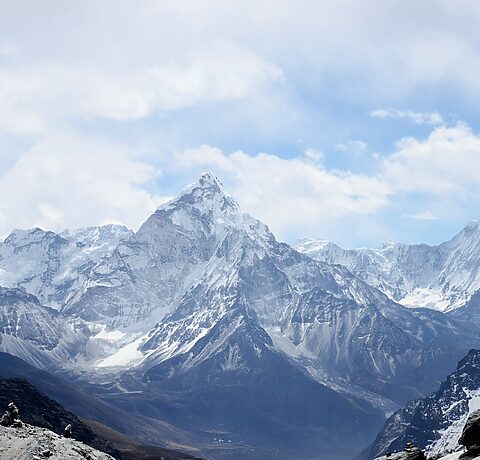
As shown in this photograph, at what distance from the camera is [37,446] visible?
6309 cm

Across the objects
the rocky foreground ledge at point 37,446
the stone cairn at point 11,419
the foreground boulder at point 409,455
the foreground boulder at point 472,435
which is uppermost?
the foreground boulder at point 472,435

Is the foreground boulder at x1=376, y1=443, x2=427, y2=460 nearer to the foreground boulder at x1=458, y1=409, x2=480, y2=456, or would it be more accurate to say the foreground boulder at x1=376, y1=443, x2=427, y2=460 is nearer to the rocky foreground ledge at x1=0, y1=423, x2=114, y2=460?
the foreground boulder at x1=458, y1=409, x2=480, y2=456

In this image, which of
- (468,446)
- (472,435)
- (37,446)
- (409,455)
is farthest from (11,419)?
(472,435)

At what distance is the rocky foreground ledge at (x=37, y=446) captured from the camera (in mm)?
61719

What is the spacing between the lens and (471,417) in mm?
74438

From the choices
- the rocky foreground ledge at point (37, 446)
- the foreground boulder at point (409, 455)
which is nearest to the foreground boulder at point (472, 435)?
the foreground boulder at point (409, 455)

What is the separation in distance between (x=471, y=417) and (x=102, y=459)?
34.0 metres

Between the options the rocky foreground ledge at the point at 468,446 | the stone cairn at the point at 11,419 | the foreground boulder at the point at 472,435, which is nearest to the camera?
the stone cairn at the point at 11,419

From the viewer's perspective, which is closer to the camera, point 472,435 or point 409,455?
point 409,455

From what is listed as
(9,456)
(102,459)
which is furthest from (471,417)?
(9,456)

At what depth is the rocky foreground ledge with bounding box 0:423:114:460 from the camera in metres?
61.7

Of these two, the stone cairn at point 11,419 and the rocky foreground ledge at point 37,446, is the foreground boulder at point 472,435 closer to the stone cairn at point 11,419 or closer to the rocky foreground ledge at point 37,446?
the rocky foreground ledge at point 37,446

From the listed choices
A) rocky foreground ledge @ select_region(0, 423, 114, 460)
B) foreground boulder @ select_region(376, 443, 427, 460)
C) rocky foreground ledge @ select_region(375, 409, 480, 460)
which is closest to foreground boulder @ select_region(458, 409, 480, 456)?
rocky foreground ledge @ select_region(375, 409, 480, 460)

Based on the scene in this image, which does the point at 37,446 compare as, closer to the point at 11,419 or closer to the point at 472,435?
the point at 11,419
